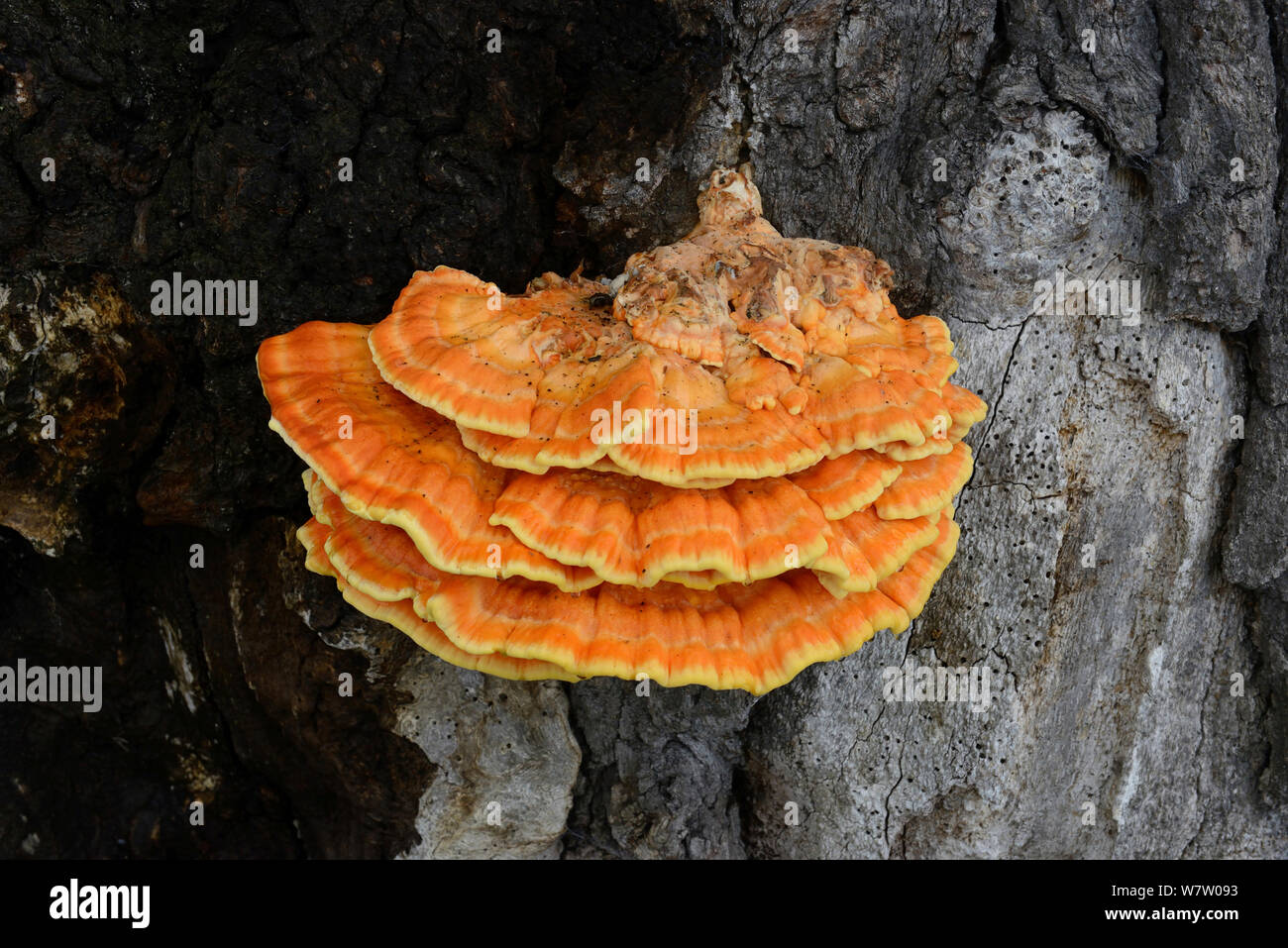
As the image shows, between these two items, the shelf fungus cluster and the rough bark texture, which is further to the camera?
the rough bark texture

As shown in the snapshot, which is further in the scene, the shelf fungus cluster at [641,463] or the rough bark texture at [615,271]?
the rough bark texture at [615,271]

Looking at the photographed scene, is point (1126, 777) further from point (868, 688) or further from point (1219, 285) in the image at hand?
point (1219, 285)

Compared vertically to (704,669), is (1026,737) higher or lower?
lower

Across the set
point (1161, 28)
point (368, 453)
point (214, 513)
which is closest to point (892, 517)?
point (368, 453)

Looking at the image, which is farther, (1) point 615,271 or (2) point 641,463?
(1) point 615,271
